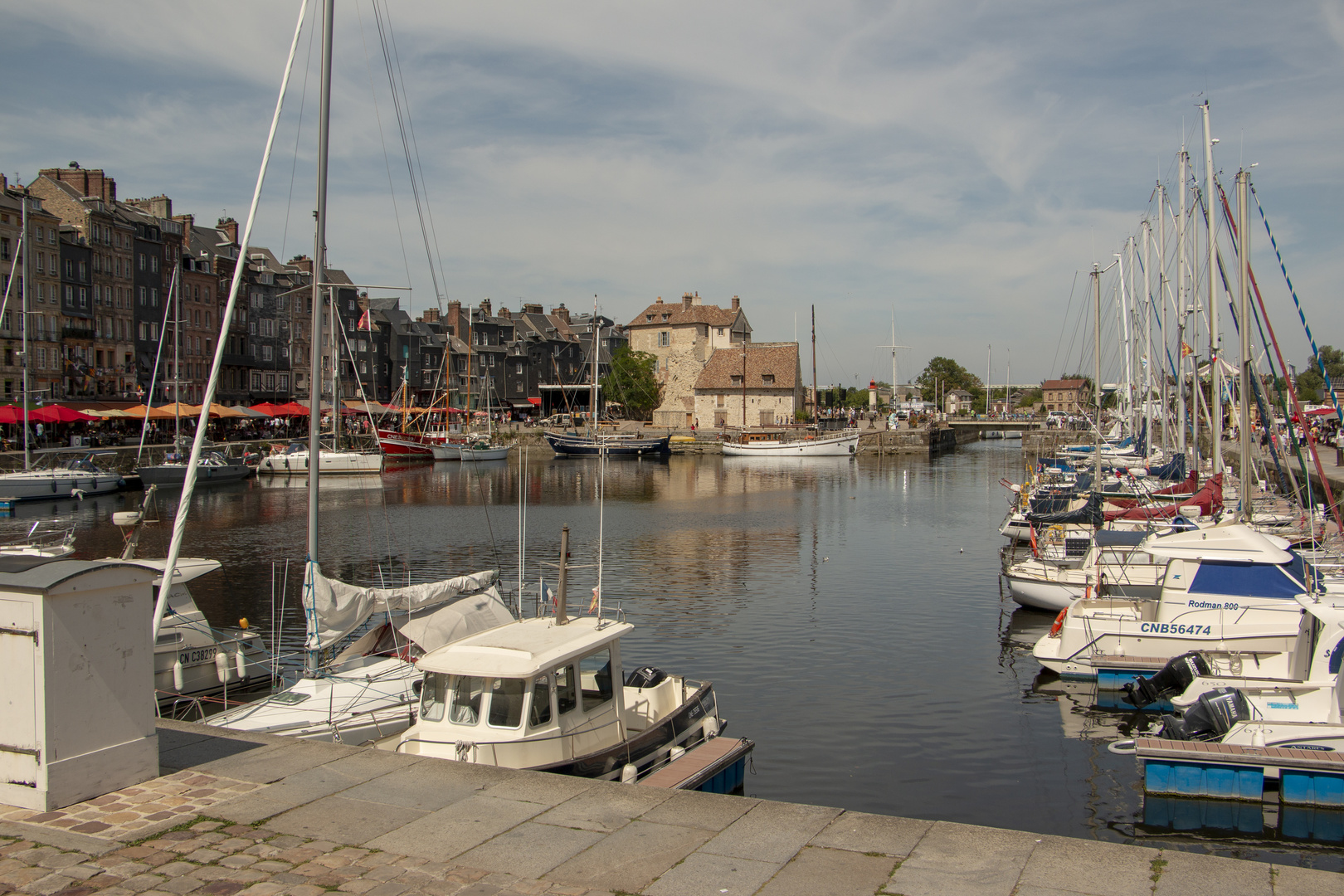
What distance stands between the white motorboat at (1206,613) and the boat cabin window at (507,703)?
498 inches

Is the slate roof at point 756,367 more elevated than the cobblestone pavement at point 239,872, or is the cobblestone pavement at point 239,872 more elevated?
the slate roof at point 756,367

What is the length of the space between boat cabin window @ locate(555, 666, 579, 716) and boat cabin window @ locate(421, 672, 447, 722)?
1.36 m

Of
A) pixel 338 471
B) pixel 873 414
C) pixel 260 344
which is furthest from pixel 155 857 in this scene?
pixel 873 414

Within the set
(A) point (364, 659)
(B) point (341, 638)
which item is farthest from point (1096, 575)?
(B) point (341, 638)

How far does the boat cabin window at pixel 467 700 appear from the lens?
11953 mm

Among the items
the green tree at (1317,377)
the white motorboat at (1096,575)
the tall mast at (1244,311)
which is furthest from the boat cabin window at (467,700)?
the green tree at (1317,377)

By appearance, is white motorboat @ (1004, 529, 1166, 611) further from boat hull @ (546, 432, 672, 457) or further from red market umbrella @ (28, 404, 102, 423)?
boat hull @ (546, 432, 672, 457)

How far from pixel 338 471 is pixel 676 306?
62.6 m

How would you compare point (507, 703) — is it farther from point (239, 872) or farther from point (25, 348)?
point (25, 348)

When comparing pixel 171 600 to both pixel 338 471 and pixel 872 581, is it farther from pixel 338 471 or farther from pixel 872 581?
pixel 338 471

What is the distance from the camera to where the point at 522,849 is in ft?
24.7

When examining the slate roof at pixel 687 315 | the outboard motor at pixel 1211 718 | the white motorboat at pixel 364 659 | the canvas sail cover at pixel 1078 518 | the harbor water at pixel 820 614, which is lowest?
the harbor water at pixel 820 614

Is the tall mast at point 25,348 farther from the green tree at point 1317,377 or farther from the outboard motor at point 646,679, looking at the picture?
the green tree at point 1317,377

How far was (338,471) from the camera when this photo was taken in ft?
227
